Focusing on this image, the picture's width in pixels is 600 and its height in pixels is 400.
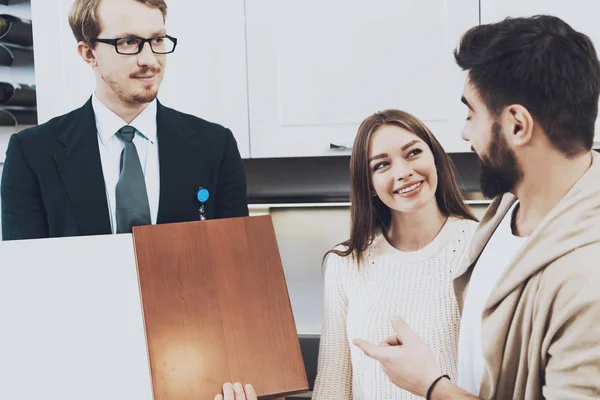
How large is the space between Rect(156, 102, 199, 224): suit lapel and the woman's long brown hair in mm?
341

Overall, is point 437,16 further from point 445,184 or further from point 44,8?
point 44,8

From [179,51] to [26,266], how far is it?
74 cm

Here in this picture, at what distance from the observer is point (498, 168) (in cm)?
84

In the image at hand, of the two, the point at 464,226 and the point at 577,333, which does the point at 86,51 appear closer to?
the point at 464,226

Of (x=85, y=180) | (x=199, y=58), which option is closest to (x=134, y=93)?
(x=85, y=180)

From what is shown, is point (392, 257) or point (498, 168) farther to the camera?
point (392, 257)

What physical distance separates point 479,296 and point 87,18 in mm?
900

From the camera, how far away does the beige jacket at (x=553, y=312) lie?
71 centimetres

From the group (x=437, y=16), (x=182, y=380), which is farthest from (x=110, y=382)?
(x=437, y=16)

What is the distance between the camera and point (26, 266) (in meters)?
1.16

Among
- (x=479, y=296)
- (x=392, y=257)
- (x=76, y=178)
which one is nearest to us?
(x=479, y=296)

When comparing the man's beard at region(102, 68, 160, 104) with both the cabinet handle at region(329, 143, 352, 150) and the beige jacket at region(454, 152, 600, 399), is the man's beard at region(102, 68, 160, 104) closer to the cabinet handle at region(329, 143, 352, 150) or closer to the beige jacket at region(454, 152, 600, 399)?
the cabinet handle at region(329, 143, 352, 150)

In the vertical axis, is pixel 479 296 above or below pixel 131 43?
below

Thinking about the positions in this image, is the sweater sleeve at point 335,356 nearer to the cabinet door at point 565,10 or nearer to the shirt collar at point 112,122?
the shirt collar at point 112,122
